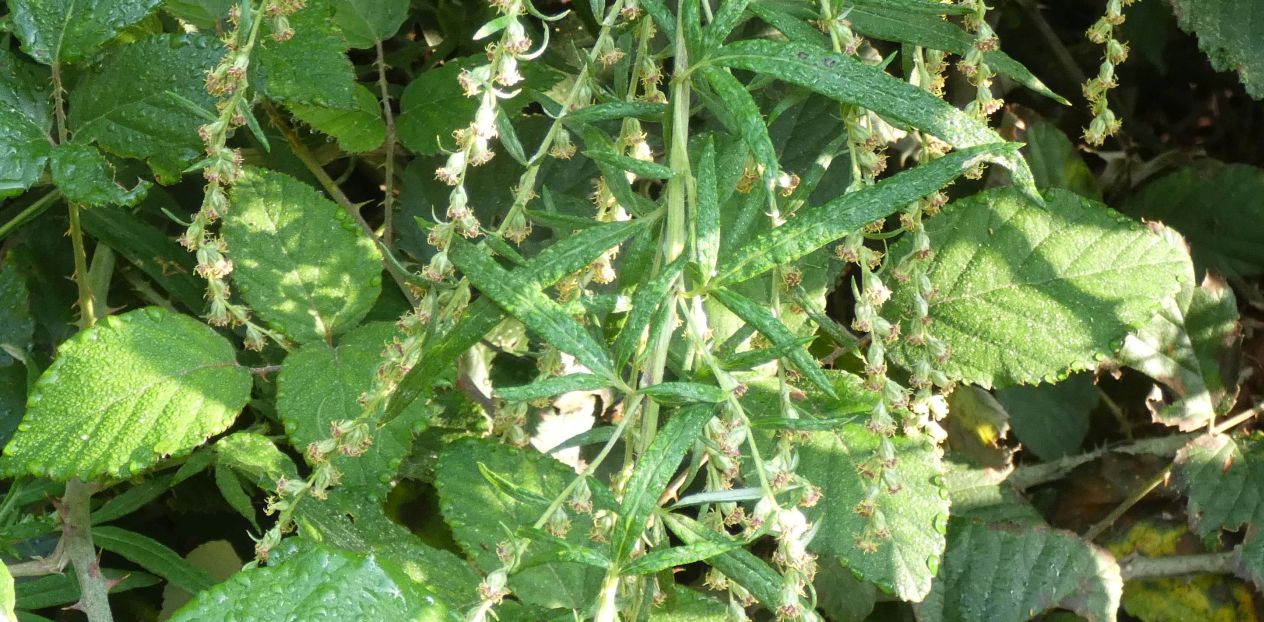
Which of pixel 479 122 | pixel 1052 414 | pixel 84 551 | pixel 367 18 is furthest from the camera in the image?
pixel 1052 414

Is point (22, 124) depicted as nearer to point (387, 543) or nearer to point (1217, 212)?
point (387, 543)


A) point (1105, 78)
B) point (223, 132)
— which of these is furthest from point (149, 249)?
point (1105, 78)

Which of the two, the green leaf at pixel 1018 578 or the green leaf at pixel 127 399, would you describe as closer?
the green leaf at pixel 127 399

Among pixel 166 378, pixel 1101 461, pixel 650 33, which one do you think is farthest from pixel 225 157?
pixel 1101 461

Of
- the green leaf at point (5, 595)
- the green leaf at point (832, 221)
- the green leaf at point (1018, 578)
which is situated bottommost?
the green leaf at point (1018, 578)

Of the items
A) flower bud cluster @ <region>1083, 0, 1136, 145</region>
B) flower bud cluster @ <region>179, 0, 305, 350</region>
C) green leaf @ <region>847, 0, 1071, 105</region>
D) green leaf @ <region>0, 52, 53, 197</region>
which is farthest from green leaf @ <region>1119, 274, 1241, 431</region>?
green leaf @ <region>0, 52, 53, 197</region>

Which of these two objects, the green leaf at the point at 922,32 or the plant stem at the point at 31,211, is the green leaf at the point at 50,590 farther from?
the green leaf at the point at 922,32

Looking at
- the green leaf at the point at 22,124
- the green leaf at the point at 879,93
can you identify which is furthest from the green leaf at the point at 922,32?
the green leaf at the point at 22,124
